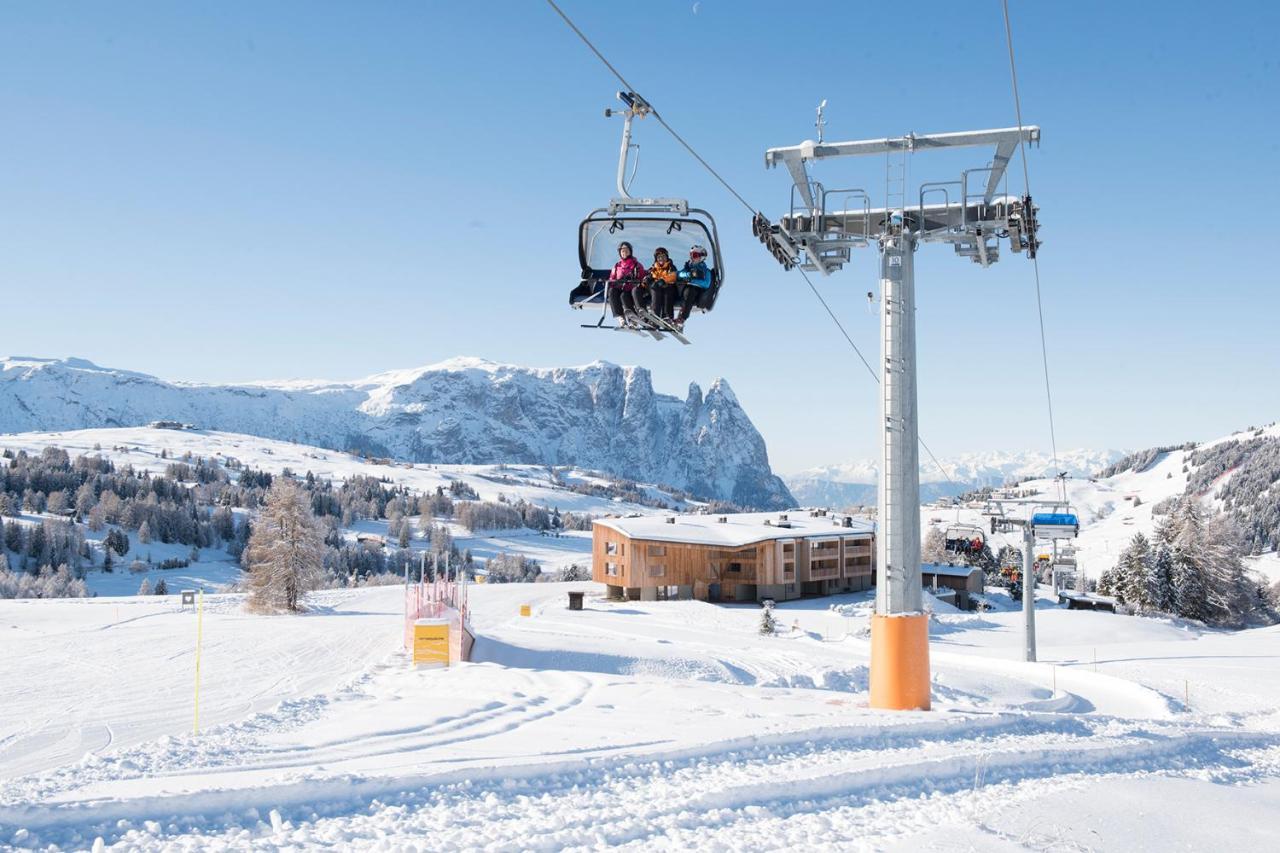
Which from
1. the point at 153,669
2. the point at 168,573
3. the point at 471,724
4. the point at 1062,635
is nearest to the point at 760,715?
the point at 471,724

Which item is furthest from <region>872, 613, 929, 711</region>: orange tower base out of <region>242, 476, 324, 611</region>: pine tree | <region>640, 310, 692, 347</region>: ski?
<region>242, 476, 324, 611</region>: pine tree

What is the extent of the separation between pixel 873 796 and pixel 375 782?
4.13 meters

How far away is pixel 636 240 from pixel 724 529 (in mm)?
55748

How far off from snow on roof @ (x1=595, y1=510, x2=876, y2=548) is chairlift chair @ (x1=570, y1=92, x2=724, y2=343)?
163 ft

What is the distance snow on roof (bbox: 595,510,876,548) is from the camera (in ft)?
204

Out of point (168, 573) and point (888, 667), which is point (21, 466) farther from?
point (888, 667)

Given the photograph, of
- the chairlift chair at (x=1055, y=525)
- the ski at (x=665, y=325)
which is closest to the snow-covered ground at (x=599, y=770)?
the ski at (x=665, y=325)

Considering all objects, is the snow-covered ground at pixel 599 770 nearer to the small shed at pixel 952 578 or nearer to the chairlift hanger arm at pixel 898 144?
the chairlift hanger arm at pixel 898 144

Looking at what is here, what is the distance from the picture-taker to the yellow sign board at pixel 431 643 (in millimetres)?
21250

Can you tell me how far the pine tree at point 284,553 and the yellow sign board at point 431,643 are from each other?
28448 mm

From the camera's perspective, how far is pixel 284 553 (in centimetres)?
4691

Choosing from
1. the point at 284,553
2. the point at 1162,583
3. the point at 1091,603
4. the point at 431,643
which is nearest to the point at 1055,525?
the point at 431,643

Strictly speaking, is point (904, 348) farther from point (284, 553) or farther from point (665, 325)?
point (284, 553)

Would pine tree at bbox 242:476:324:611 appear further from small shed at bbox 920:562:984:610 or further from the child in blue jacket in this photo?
small shed at bbox 920:562:984:610
